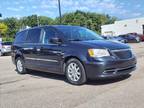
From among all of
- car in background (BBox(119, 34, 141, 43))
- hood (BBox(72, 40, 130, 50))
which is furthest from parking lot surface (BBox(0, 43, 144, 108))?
car in background (BBox(119, 34, 141, 43))

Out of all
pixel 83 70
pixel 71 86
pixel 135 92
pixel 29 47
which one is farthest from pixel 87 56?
pixel 29 47

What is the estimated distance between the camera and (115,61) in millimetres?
7859

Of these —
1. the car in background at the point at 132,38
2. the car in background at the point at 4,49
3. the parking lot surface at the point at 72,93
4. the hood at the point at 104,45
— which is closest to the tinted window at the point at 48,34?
the hood at the point at 104,45

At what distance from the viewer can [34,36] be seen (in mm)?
10273

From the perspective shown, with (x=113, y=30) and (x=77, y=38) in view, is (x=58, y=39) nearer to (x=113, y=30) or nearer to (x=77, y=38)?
(x=77, y=38)

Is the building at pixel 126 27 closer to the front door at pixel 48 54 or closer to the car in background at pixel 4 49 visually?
the car in background at pixel 4 49

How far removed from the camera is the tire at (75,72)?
321 inches

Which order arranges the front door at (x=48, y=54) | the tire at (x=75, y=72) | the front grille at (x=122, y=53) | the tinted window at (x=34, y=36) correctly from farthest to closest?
the tinted window at (x=34, y=36) < the front door at (x=48, y=54) < the tire at (x=75, y=72) < the front grille at (x=122, y=53)

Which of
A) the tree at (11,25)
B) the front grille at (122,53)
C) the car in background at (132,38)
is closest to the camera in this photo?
the front grille at (122,53)

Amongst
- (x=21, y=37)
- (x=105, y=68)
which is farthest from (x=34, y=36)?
(x=105, y=68)

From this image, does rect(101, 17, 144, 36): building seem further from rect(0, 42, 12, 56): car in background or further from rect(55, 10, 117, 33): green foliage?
rect(0, 42, 12, 56): car in background

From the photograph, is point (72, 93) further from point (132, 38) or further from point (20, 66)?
point (132, 38)

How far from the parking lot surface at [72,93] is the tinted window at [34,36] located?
136 centimetres

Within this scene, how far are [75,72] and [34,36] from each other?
2.60 meters
